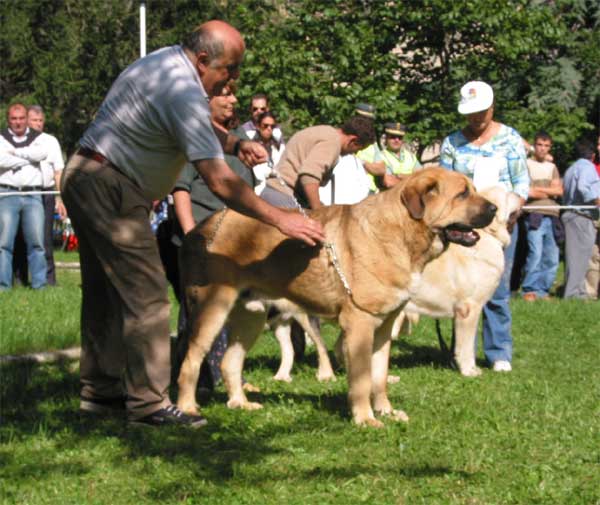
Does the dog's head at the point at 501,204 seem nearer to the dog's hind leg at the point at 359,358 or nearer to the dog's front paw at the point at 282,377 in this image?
the dog's front paw at the point at 282,377

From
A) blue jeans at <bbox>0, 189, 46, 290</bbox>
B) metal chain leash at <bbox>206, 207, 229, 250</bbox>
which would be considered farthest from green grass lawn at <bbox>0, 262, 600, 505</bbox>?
blue jeans at <bbox>0, 189, 46, 290</bbox>

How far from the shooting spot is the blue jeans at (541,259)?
15305 millimetres

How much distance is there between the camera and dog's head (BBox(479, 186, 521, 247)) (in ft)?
28.5

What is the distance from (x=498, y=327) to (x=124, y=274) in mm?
4306

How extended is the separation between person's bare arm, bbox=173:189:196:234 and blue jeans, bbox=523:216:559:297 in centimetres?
900

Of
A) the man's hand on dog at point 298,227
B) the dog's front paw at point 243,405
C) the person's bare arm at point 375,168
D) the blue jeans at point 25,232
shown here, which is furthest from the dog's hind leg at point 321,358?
the blue jeans at point 25,232

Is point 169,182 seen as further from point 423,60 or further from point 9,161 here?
point 423,60

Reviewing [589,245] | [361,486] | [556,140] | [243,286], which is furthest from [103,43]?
[361,486]

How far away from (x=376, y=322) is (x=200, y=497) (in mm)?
1957

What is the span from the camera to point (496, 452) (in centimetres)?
568

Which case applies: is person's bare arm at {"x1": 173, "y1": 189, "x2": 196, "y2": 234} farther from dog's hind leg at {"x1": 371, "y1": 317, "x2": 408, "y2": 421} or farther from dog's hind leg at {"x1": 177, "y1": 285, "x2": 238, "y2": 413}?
dog's hind leg at {"x1": 371, "y1": 317, "x2": 408, "y2": 421}

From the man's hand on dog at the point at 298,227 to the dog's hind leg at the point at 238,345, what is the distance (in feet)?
4.23

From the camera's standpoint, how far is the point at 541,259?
51.2 feet

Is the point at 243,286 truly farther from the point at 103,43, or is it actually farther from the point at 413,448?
the point at 103,43
